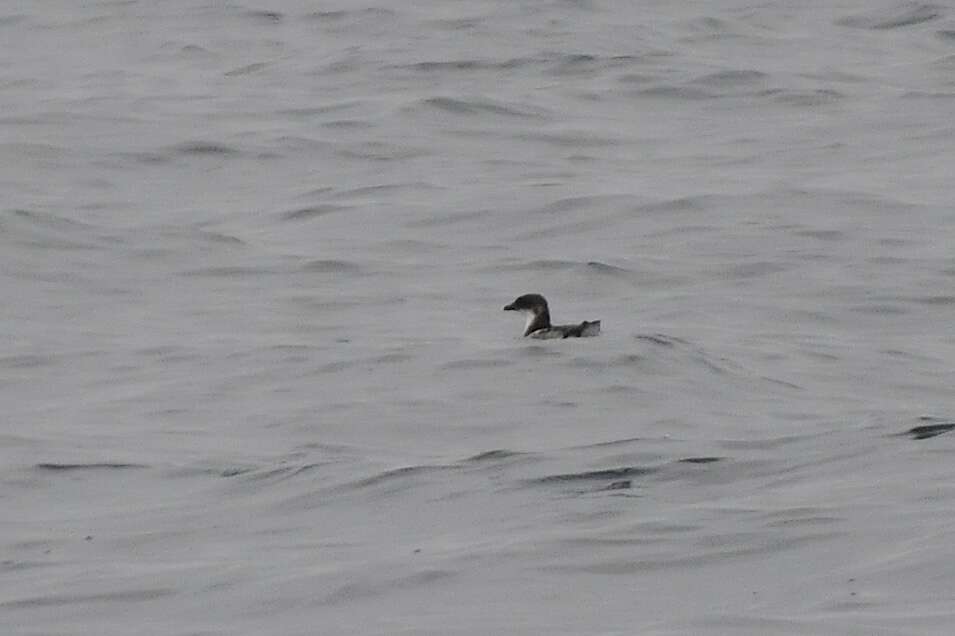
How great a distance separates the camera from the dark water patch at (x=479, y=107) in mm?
21031

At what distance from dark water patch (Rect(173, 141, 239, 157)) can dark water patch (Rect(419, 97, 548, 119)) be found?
94.0 inches

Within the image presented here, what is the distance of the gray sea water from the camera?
8.35 metres

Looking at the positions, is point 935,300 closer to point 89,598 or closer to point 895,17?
point 89,598

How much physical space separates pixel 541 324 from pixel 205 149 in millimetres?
6302

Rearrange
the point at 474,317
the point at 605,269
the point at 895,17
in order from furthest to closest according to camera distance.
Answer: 1. the point at 895,17
2. the point at 605,269
3. the point at 474,317

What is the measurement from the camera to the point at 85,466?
10.5 metres

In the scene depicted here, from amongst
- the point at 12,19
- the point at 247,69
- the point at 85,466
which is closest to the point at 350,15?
the point at 247,69

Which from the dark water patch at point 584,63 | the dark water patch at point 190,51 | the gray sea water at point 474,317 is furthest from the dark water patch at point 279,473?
the dark water patch at point 190,51

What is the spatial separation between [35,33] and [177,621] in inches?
720

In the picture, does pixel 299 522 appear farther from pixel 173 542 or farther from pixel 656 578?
pixel 656 578

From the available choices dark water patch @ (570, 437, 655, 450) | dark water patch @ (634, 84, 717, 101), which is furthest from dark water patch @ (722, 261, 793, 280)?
dark water patch @ (634, 84, 717, 101)

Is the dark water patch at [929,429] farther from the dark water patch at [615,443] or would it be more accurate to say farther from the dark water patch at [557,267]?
the dark water patch at [557,267]

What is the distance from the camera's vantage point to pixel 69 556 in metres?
8.84

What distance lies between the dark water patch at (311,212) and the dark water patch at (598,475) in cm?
704
